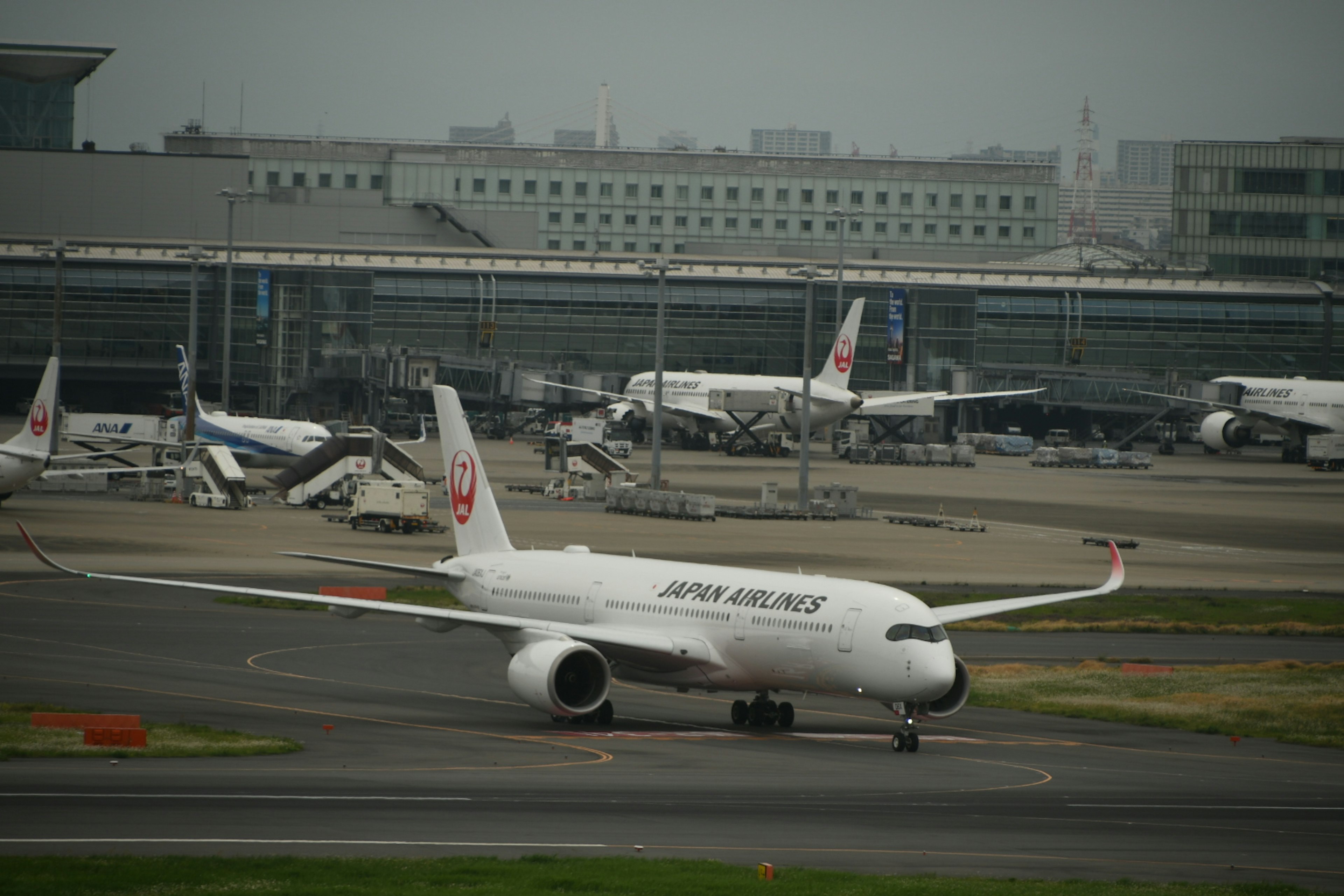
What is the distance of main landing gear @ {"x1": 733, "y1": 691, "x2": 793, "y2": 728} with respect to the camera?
35.9 m

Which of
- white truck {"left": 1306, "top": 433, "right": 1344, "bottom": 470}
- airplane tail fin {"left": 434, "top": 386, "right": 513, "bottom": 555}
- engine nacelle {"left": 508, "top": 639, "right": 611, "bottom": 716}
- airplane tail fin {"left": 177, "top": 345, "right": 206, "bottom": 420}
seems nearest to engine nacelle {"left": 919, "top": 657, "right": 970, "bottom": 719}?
engine nacelle {"left": 508, "top": 639, "right": 611, "bottom": 716}

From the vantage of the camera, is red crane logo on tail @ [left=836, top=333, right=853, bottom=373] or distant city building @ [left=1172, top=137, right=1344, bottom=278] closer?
red crane logo on tail @ [left=836, top=333, right=853, bottom=373]

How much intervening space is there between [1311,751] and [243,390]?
140m

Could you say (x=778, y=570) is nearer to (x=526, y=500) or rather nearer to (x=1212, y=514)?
(x=526, y=500)

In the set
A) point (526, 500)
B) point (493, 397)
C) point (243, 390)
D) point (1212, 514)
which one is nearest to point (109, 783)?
point (526, 500)

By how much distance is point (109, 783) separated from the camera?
2611cm

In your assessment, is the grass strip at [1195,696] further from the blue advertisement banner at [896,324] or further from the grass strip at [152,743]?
the blue advertisement banner at [896,324]

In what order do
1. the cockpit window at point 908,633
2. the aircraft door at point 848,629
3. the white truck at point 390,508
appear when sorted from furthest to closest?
the white truck at point 390,508 < the aircraft door at point 848,629 < the cockpit window at point 908,633

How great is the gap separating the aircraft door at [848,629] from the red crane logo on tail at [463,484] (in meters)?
13.2

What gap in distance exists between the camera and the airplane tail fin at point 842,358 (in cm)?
11312

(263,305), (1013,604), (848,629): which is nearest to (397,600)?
(1013,604)

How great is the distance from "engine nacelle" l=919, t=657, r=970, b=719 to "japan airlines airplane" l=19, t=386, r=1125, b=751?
0.10 ft

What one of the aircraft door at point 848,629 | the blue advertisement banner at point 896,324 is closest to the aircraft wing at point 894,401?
the blue advertisement banner at point 896,324

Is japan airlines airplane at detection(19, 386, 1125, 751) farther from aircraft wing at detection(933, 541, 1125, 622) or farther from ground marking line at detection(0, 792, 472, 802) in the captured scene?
ground marking line at detection(0, 792, 472, 802)
